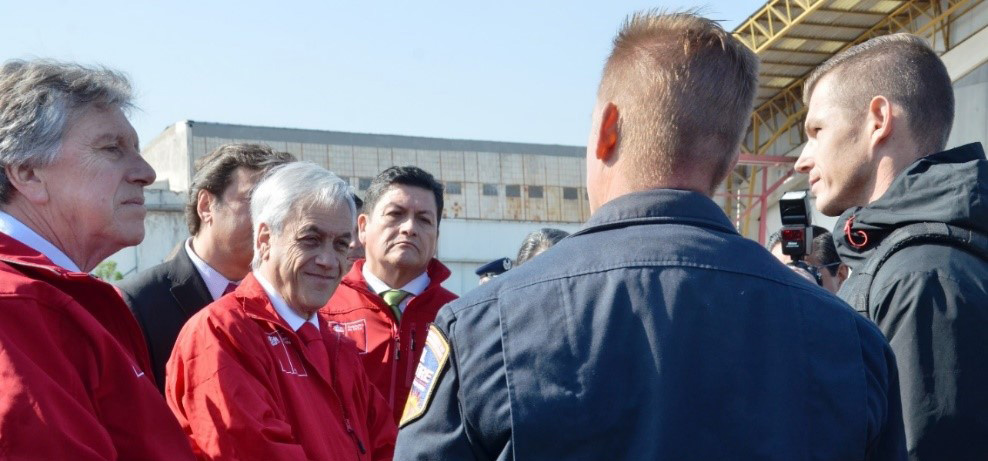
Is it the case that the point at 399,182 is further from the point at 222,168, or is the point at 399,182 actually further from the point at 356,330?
the point at 222,168

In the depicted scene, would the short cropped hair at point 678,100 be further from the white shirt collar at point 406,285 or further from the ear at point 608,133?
the white shirt collar at point 406,285

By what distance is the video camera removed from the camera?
481 centimetres

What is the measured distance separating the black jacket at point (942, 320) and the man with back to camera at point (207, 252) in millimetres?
2380

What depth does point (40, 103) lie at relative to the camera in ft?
8.11

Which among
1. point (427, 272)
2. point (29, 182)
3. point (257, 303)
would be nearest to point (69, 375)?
point (29, 182)

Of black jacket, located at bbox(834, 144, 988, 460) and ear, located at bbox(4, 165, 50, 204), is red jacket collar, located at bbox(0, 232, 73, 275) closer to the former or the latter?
ear, located at bbox(4, 165, 50, 204)

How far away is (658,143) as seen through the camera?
71.3 inches

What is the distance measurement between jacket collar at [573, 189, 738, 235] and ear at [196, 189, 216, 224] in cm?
266

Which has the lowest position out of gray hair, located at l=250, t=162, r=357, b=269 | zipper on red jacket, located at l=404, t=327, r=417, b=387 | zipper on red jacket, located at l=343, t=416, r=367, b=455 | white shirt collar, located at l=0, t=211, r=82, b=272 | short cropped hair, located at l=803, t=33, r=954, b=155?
zipper on red jacket, located at l=343, t=416, r=367, b=455

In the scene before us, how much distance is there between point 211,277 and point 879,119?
8.00ft

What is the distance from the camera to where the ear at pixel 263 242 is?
146 inches

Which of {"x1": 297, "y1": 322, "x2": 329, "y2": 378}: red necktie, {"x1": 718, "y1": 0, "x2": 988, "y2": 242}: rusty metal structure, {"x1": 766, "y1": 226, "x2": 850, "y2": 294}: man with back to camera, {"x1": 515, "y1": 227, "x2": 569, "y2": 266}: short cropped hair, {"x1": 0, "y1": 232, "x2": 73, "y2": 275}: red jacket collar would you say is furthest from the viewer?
{"x1": 718, "y1": 0, "x2": 988, "y2": 242}: rusty metal structure

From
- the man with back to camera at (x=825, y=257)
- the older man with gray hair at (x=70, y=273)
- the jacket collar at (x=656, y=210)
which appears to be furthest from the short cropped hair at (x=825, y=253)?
the jacket collar at (x=656, y=210)

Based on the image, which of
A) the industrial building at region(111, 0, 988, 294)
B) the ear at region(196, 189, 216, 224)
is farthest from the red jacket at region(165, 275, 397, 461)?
the industrial building at region(111, 0, 988, 294)
